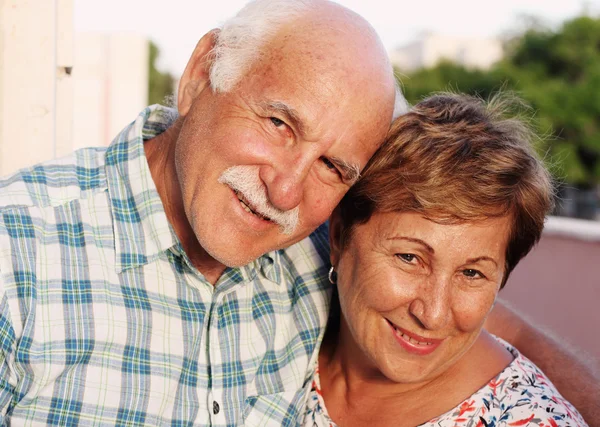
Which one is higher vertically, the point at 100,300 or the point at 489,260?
the point at 489,260

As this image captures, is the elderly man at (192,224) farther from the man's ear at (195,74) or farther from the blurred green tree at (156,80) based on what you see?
the blurred green tree at (156,80)

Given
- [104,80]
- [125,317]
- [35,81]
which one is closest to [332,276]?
[125,317]

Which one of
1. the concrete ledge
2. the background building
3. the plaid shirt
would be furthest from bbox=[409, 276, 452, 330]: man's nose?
the background building

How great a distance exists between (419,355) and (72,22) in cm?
187

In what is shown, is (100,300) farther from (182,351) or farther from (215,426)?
(215,426)

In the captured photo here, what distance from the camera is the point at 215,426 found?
2.44m

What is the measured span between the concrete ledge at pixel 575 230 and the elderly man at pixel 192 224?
165 inches

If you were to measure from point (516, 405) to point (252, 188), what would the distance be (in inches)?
39.3

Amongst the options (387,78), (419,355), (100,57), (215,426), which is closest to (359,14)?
(387,78)

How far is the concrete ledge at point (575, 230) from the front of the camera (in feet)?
20.9

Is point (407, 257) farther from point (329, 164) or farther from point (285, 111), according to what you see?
point (285, 111)

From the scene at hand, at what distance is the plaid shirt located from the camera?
7.31 ft

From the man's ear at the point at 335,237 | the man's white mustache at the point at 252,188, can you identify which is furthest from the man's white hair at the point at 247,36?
the man's ear at the point at 335,237

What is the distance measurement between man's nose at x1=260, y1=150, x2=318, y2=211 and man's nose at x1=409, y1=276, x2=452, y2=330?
470 millimetres
